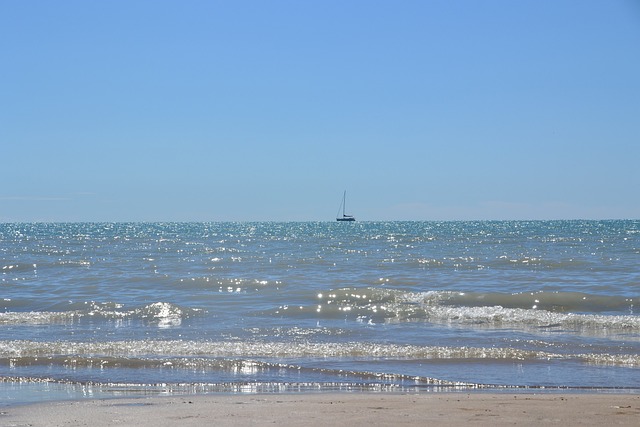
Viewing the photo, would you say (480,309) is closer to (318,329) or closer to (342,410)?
(318,329)

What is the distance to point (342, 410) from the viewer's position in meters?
7.39

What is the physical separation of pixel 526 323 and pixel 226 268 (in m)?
15.8

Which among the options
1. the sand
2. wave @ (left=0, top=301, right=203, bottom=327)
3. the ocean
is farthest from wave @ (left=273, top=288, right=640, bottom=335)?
the sand

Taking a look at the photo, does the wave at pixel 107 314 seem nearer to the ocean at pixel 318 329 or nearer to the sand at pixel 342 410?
the ocean at pixel 318 329

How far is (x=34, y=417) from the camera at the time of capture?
278 inches

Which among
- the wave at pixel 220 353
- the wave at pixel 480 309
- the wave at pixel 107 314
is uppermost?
the wave at pixel 480 309

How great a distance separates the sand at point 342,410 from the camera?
6848 mm

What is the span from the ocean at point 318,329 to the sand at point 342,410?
68 cm

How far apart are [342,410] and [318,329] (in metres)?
6.88

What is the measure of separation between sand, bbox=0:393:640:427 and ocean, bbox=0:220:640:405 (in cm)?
68

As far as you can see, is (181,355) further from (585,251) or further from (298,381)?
(585,251)

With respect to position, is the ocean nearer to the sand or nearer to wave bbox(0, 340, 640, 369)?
wave bbox(0, 340, 640, 369)

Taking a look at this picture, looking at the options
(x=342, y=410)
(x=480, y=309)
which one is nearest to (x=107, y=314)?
(x=480, y=309)

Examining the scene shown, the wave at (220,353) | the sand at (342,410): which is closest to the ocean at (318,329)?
the wave at (220,353)
